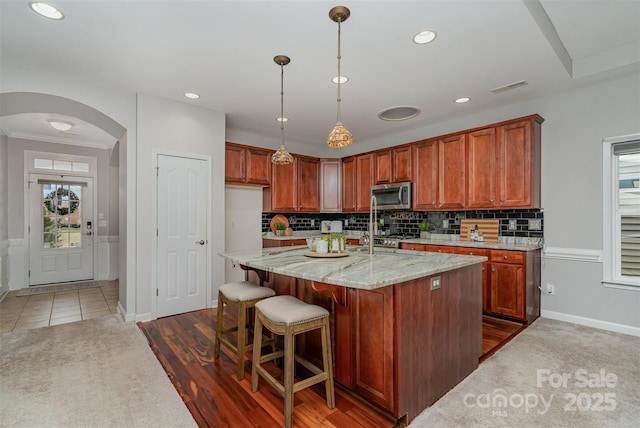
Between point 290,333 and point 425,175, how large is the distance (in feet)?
11.5

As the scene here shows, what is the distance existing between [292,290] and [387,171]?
10.5 ft

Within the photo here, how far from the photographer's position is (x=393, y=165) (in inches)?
193

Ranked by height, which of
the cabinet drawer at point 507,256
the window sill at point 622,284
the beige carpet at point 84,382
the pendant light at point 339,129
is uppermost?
the pendant light at point 339,129

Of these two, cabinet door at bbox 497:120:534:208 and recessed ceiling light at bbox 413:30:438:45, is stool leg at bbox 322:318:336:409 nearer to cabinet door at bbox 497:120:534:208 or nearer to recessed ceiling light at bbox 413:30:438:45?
recessed ceiling light at bbox 413:30:438:45

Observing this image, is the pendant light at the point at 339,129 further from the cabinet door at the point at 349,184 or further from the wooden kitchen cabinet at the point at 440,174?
the cabinet door at the point at 349,184

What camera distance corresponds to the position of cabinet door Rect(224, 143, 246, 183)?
453 cm

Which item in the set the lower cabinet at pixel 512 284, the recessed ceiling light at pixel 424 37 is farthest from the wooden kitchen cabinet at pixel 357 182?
the recessed ceiling light at pixel 424 37

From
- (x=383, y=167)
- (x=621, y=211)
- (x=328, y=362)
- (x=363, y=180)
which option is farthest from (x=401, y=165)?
(x=328, y=362)

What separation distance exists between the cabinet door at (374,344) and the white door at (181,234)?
105 inches

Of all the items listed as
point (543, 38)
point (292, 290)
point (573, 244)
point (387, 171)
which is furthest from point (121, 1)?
point (573, 244)

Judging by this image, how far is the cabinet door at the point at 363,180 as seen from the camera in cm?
526

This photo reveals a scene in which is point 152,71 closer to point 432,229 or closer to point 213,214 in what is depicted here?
point 213,214

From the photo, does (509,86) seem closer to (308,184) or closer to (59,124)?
(308,184)

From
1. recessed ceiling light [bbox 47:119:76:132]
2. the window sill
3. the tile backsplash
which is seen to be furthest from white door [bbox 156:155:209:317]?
the window sill
